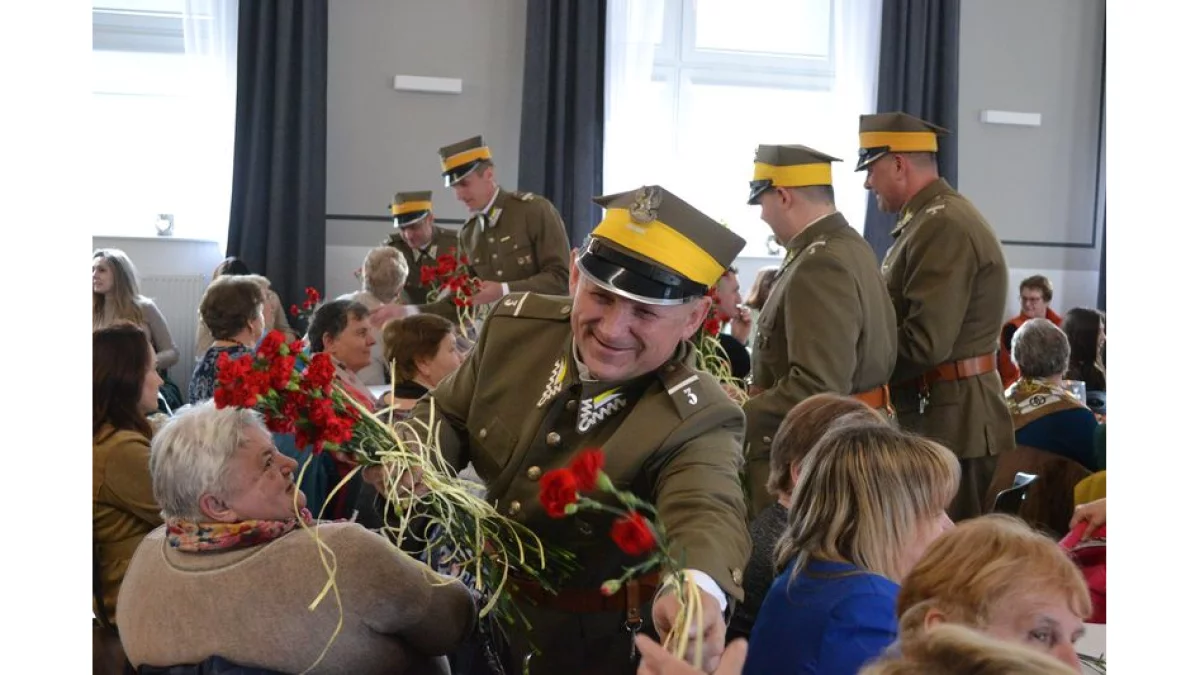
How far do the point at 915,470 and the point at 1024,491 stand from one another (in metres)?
1.54

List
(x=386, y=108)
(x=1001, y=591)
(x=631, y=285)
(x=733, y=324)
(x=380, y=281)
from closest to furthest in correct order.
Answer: (x=1001, y=591), (x=631, y=285), (x=380, y=281), (x=733, y=324), (x=386, y=108)

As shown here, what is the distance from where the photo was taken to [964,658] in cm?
93

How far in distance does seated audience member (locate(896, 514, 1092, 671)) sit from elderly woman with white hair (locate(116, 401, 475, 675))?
0.88m

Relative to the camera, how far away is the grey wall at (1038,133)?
9383 millimetres

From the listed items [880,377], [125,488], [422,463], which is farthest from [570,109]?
[422,463]

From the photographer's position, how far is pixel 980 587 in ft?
5.13

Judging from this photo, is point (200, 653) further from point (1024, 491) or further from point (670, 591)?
point (1024, 491)

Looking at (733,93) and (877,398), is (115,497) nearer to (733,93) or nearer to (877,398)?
(877,398)

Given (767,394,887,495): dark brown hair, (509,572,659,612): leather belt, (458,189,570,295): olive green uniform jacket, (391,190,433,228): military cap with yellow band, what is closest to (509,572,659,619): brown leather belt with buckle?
(509,572,659,612): leather belt

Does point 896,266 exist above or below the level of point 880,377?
above

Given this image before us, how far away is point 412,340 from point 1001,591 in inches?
92.8

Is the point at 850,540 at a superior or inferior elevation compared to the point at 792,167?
inferior

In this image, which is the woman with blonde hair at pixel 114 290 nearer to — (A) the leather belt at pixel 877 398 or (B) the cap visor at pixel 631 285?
(A) the leather belt at pixel 877 398

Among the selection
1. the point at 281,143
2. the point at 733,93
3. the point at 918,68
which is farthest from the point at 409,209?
the point at 918,68
